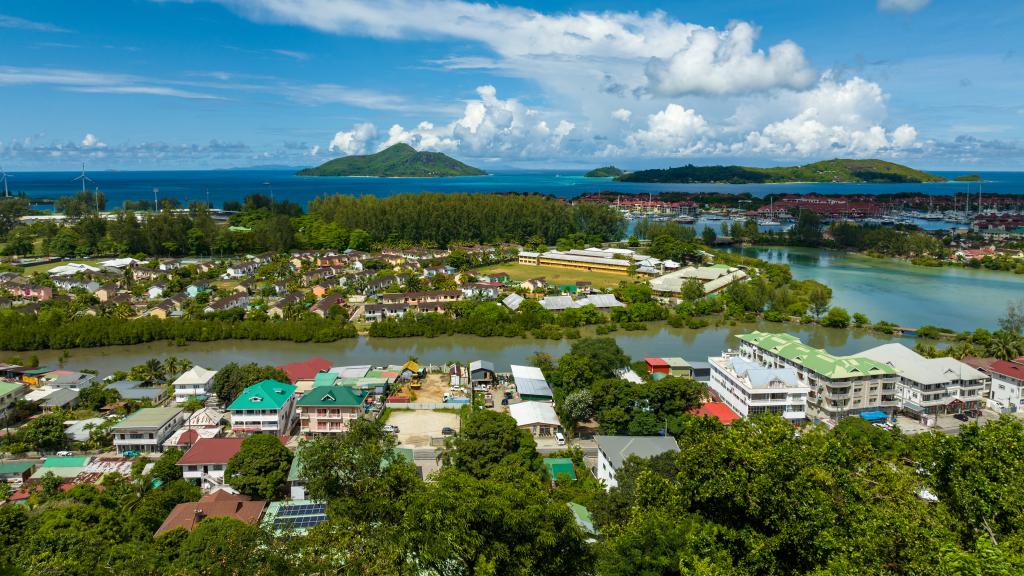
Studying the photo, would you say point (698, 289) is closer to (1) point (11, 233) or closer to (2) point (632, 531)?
(2) point (632, 531)

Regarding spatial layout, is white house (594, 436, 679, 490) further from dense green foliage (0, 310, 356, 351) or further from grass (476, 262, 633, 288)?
grass (476, 262, 633, 288)

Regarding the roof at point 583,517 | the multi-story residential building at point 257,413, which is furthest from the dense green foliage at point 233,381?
the roof at point 583,517

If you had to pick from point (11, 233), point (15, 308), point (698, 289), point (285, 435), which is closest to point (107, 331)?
point (15, 308)

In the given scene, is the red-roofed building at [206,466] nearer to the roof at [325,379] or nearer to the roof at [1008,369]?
the roof at [325,379]

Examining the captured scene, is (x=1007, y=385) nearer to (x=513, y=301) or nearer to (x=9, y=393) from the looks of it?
(x=513, y=301)

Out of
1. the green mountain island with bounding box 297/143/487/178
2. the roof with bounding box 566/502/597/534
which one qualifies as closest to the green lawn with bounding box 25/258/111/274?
the roof with bounding box 566/502/597/534

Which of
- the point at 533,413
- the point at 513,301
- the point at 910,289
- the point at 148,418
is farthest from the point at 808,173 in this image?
the point at 148,418
